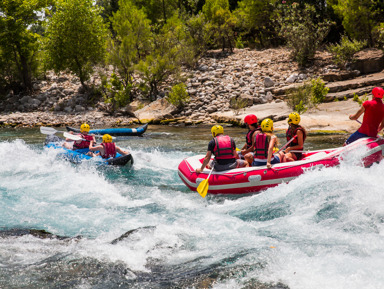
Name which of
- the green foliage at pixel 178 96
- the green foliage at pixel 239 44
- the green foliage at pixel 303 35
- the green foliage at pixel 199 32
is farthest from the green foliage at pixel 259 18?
the green foliage at pixel 178 96

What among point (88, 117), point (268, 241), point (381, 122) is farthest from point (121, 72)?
point (268, 241)

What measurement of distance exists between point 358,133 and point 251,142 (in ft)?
6.45

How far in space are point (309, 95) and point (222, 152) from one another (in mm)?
10437

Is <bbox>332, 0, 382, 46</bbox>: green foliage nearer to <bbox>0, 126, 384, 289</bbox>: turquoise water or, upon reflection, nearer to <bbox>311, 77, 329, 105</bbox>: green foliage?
<bbox>311, 77, 329, 105</bbox>: green foliage

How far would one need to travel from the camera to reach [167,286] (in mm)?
3746

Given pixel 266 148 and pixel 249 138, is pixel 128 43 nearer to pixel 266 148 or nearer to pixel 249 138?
pixel 249 138

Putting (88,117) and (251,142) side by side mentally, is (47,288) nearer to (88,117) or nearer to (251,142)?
(251,142)

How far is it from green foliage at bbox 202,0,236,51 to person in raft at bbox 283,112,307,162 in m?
21.5

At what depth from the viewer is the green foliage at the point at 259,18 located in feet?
91.9

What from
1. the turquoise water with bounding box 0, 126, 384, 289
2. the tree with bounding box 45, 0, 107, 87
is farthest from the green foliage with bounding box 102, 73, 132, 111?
the turquoise water with bounding box 0, 126, 384, 289

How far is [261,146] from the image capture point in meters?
6.84

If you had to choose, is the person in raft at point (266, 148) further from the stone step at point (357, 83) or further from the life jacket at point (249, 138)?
the stone step at point (357, 83)

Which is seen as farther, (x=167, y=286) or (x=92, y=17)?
(x=92, y=17)

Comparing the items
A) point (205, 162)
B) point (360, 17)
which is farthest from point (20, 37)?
point (205, 162)
